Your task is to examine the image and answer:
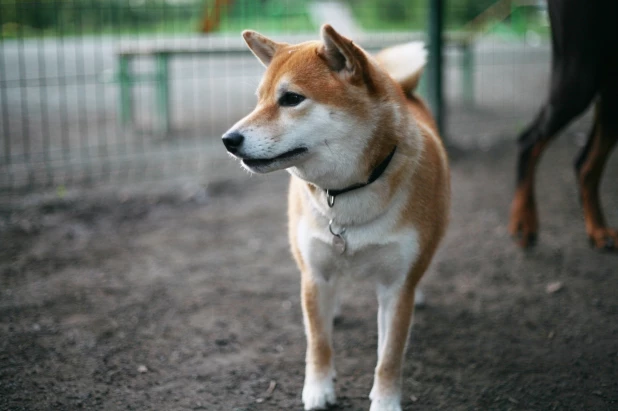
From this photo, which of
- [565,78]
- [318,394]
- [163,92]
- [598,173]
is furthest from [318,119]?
[163,92]

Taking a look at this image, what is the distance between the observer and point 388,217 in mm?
2270

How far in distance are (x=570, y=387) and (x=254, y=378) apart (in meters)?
1.27

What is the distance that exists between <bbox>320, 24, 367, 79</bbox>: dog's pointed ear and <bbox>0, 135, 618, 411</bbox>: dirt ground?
1.29 metres

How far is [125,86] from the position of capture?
6.71m

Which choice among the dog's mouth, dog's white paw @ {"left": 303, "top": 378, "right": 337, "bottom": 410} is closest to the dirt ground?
dog's white paw @ {"left": 303, "top": 378, "right": 337, "bottom": 410}

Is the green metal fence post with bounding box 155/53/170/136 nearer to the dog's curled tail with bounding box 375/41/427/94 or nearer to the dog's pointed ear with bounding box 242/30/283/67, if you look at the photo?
the dog's curled tail with bounding box 375/41/427/94

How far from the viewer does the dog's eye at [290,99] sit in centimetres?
215

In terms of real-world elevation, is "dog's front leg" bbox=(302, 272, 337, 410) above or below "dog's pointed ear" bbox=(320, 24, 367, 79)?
below

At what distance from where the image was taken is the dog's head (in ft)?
6.89

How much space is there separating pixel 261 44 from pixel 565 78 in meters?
1.88

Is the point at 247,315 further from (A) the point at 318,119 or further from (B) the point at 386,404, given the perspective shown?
(A) the point at 318,119

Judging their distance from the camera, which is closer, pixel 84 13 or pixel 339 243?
pixel 339 243

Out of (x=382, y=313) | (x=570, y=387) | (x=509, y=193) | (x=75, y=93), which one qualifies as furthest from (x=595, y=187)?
(x=75, y=93)

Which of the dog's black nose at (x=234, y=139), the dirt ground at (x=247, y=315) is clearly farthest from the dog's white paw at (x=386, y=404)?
the dog's black nose at (x=234, y=139)
